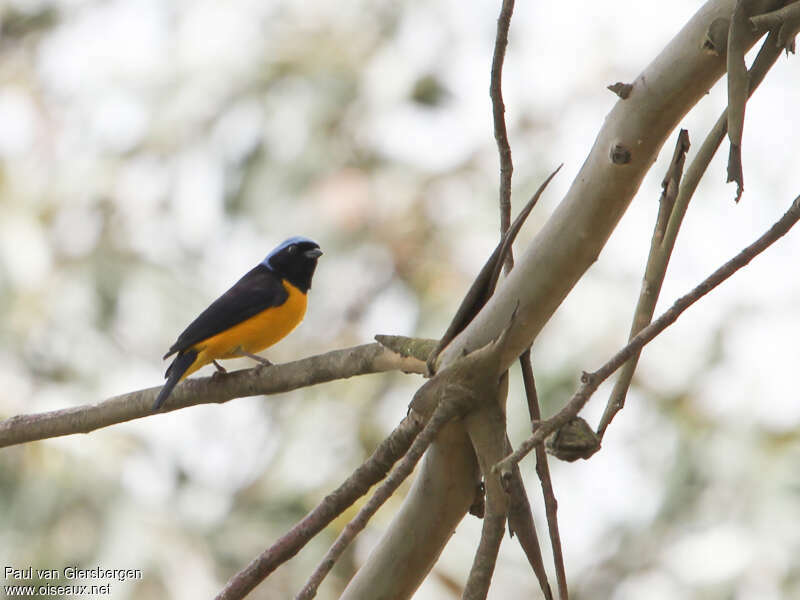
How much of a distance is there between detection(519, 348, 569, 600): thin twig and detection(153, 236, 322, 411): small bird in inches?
123

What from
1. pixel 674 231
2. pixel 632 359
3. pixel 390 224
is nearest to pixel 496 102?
pixel 674 231

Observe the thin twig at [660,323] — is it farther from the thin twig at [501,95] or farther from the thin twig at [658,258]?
the thin twig at [501,95]

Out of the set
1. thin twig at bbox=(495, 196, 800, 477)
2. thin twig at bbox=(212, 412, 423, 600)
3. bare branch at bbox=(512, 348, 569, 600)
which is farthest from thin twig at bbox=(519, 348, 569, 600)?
thin twig at bbox=(212, 412, 423, 600)

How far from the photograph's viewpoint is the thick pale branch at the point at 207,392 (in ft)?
9.07

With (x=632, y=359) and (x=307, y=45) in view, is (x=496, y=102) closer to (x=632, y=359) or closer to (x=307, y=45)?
(x=632, y=359)

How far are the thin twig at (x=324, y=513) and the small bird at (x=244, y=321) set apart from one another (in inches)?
117

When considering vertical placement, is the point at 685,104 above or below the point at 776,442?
below

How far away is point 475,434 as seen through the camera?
85.2 inches

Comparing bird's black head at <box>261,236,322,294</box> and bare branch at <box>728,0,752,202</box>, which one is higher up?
bird's black head at <box>261,236,322,294</box>

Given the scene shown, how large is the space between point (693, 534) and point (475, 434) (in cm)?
692

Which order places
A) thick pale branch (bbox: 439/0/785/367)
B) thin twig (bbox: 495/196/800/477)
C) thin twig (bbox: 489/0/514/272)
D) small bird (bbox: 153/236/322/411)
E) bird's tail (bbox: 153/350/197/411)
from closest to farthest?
1. thin twig (bbox: 495/196/800/477)
2. thick pale branch (bbox: 439/0/785/367)
3. thin twig (bbox: 489/0/514/272)
4. bird's tail (bbox: 153/350/197/411)
5. small bird (bbox: 153/236/322/411)

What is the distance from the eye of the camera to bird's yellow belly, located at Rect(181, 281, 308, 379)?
566 centimetres

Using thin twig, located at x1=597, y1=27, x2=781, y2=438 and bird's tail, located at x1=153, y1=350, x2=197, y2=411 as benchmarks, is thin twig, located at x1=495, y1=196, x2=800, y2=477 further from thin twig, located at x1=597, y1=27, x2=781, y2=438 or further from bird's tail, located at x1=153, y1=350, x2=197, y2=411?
bird's tail, located at x1=153, y1=350, x2=197, y2=411

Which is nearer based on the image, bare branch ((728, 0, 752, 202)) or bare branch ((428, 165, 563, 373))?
bare branch ((728, 0, 752, 202))
